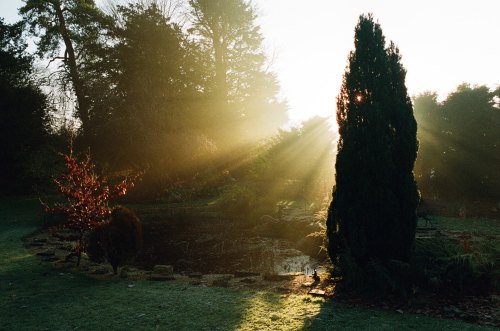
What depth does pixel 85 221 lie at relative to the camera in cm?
734

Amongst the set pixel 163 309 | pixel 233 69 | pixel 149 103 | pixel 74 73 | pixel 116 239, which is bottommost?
pixel 163 309

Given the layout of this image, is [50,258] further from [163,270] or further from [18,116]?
[18,116]

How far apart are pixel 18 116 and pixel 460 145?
75.5 feet

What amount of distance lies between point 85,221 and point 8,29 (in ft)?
65.4

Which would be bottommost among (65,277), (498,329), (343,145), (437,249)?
(65,277)

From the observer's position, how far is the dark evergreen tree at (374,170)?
18.5 feet

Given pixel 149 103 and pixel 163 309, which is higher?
pixel 149 103

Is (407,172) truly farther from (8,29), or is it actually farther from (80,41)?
(8,29)

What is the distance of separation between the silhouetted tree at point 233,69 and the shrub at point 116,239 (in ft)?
59.1

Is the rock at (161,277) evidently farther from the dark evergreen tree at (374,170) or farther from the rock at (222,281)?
the dark evergreen tree at (374,170)

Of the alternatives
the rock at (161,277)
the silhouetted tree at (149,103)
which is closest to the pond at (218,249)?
the rock at (161,277)

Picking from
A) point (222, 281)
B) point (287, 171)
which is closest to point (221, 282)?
point (222, 281)

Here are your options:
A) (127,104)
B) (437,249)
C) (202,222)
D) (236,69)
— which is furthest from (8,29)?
(437,249)

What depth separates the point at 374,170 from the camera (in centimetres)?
567
